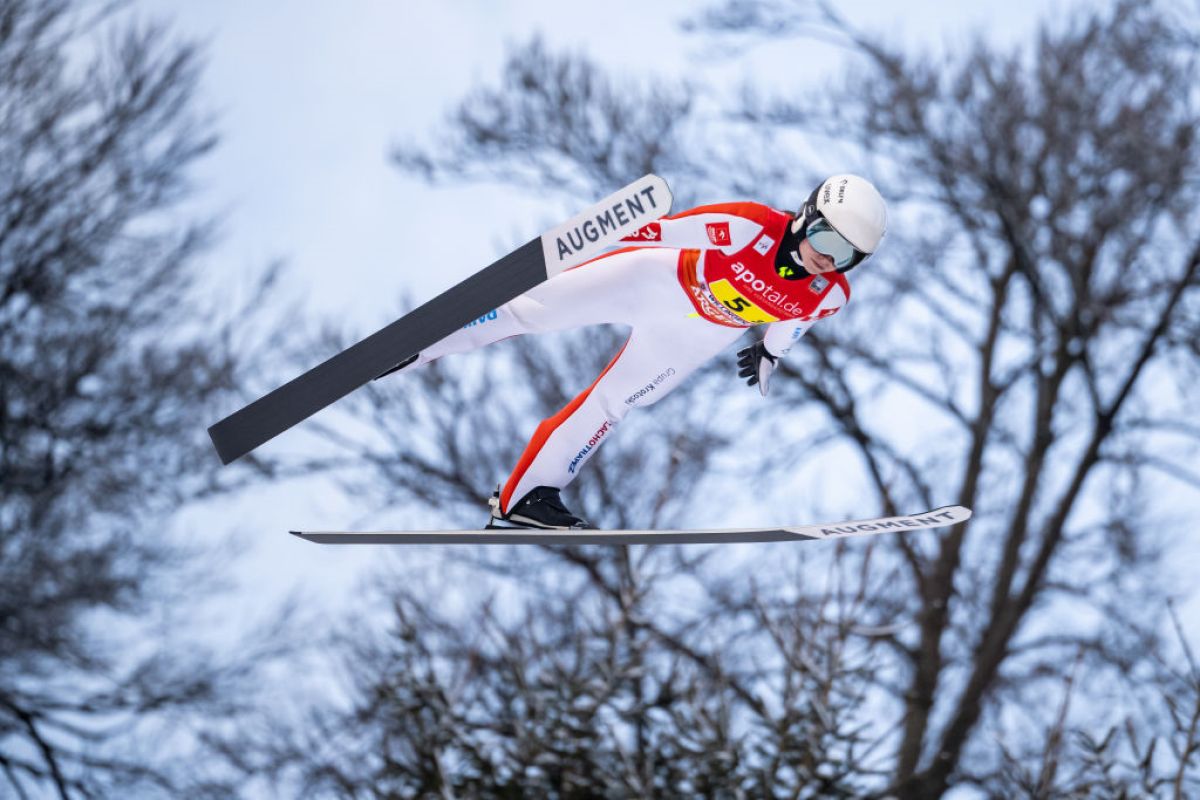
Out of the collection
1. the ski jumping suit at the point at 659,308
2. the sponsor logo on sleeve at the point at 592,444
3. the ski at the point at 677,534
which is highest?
the ski jumping suit at the point at 659,308

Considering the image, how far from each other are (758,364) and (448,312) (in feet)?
3.36

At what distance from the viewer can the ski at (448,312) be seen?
350cm

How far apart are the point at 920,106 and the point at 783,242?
9.02 metres

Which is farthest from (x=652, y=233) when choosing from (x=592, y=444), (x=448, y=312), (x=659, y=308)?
(x=592, y=444)

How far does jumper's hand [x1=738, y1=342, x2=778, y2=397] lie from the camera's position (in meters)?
4.16

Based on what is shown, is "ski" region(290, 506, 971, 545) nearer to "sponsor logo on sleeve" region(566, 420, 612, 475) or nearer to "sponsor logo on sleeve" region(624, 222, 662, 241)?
"sponsor logo on sleeve" region(566, 420, 612, 475)

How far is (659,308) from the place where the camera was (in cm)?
398

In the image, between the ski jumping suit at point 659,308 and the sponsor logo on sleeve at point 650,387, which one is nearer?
the ski jumping suit at point 659,308

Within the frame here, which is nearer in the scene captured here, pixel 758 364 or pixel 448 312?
pixel 448 312

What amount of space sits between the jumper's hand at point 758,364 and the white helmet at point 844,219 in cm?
60

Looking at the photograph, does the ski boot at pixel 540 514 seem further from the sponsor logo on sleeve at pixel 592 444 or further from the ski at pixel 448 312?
the ski at pixel 448 312

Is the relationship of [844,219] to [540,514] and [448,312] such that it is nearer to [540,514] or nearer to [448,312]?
[448,312]

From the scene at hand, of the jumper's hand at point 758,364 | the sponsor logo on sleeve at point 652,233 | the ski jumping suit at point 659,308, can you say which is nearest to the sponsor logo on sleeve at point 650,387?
the ski jumping suit at point 659,308

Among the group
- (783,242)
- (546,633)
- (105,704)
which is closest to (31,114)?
(105,704)
